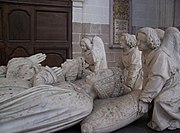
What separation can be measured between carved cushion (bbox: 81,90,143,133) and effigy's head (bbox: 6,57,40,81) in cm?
47

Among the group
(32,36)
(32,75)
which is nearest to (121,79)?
(32,75)

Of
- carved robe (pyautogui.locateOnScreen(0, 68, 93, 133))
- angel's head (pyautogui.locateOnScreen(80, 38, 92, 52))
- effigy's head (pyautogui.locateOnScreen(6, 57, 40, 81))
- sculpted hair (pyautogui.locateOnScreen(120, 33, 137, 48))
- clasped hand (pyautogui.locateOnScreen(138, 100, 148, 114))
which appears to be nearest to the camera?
carved robe (pyautogui.locateOnScreen(0, 68, 93, 133))

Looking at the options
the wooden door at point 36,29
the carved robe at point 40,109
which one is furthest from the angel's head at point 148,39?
the wooden door at point 36,29

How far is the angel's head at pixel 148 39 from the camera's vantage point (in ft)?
4.73

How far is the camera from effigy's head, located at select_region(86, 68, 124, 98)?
5.14 ft

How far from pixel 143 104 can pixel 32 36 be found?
2.88 meters

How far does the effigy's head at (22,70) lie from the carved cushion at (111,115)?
1.54 ft

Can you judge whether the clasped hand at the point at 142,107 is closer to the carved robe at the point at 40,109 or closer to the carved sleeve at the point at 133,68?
the carved robe at the point at 40,109

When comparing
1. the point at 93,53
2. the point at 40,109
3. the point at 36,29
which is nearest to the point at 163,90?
the point at 40,109

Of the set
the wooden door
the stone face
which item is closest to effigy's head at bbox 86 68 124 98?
the stone face

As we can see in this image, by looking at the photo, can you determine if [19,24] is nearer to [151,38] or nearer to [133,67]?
[133,67]

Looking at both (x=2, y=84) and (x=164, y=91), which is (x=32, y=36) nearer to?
(x=2, y=84)

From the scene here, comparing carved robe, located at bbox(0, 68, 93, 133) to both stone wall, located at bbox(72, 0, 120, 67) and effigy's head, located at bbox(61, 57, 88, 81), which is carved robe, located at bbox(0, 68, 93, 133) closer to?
effigy's head, located at bbox(61, 57, 88, 81)

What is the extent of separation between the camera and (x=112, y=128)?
4.58 feet
